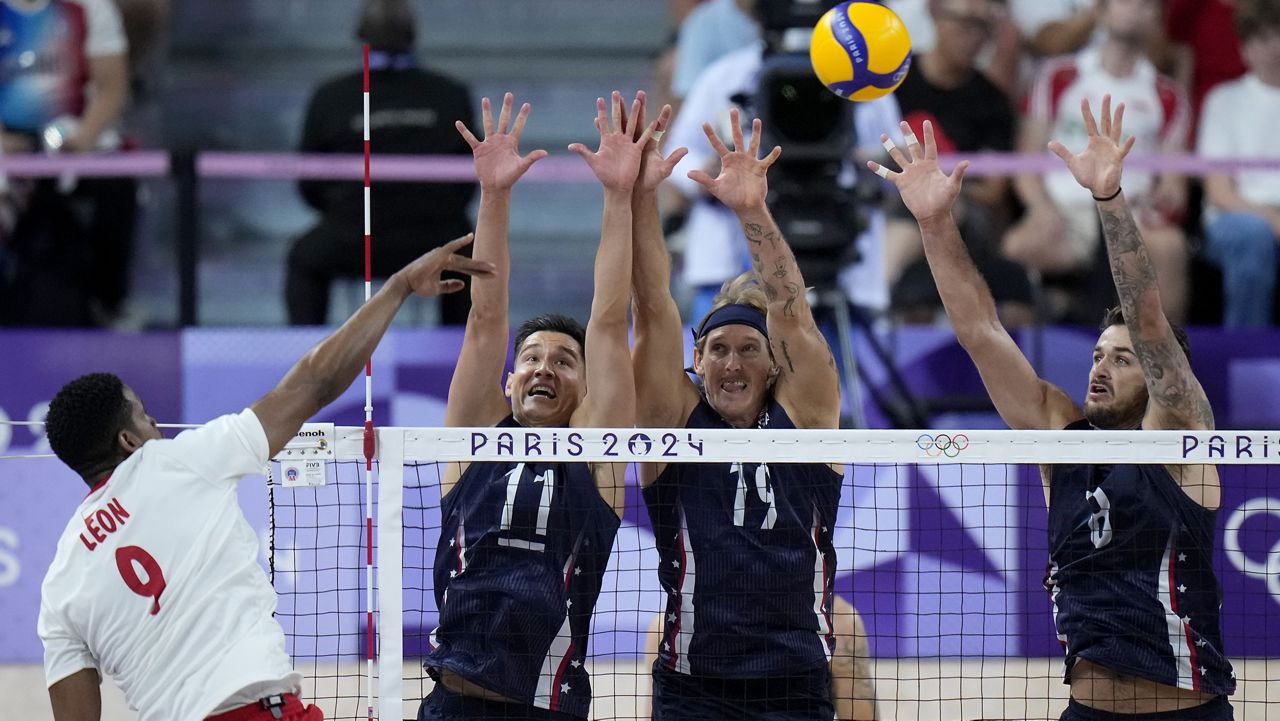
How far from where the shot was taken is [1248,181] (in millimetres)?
10617

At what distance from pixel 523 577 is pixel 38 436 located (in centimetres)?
500

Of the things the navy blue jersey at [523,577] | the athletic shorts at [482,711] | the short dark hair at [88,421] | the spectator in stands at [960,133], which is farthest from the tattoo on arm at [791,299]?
the spectator in stands at [960,133]

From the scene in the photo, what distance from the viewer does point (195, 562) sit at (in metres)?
4.77

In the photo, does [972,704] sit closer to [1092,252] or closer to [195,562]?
[1092,252]

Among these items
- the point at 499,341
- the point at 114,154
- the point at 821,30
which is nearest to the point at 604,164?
the point at 499,341

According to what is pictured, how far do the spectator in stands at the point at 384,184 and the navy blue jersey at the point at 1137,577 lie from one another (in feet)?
17.7

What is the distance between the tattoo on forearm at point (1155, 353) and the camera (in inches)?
222

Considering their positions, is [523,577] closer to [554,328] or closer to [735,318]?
[554,328]

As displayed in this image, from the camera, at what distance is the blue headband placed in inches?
226

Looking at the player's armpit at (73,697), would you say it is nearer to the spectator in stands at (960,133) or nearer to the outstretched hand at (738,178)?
the outstretched hand at (738,178)

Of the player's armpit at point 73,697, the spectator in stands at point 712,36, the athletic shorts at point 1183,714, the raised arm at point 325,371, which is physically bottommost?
the athletic shorts at point 1183,714

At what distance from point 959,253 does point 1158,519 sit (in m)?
1.23

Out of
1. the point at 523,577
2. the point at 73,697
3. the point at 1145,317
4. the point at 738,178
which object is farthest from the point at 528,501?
the point at 1145,317

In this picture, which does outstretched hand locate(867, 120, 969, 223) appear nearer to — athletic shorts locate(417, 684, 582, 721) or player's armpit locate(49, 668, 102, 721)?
athletic shorts locate(417, 684, 582, 721)
